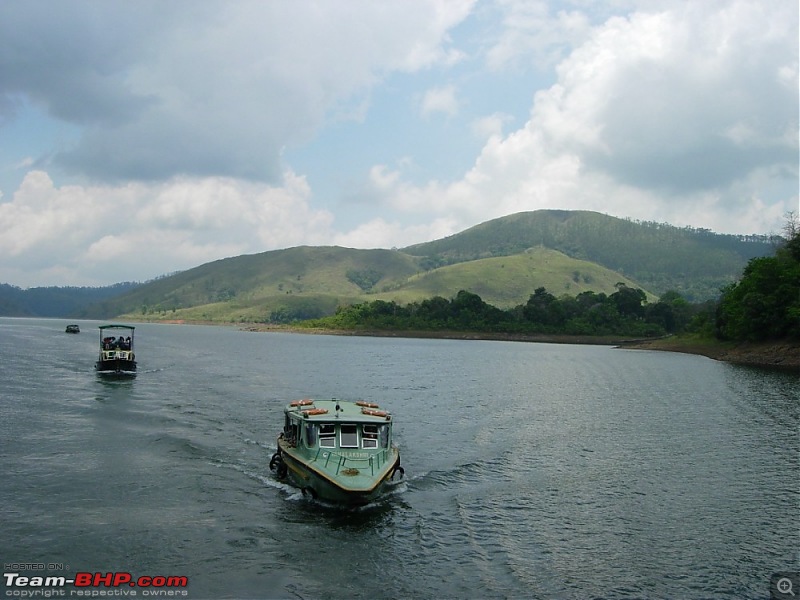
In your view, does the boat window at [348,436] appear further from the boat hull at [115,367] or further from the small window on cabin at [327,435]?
the boat hull at [115,367]

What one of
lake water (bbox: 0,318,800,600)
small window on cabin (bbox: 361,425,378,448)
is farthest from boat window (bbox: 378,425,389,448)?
lake water (bbox: 0,318,800,600)

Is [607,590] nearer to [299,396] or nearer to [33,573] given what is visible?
[33,573]

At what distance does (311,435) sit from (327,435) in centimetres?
84

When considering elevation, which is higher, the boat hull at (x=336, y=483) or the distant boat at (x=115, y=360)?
the distant boat at (x=115, y=360)

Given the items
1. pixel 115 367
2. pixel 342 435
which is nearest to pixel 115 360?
pixel 115 367

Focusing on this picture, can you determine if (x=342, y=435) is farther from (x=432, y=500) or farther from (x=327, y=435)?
(x=432, y=500)

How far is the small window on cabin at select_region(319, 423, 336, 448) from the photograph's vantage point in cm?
3369

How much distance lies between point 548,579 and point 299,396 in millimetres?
48837

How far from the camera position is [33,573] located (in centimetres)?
2341

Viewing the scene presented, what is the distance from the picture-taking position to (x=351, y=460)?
32.5m

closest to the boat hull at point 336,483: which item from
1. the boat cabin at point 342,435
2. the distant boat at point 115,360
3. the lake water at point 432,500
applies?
the lake water at point 432,500

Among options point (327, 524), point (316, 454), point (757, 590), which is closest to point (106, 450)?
point (316, 454)

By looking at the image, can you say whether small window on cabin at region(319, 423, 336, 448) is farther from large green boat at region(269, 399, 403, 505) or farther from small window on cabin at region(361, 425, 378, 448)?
small window on cabin at region(361, 425, 378, 448)

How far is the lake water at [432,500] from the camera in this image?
24281 mm
